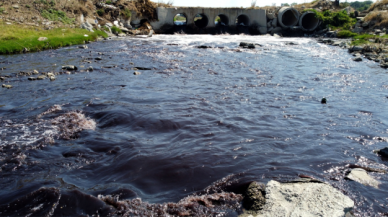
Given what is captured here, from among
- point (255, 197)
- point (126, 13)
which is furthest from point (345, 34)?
point (255, 197)

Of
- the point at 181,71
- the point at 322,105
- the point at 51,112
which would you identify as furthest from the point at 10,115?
the point at 322,105

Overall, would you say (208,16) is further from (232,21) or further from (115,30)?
(115,30)

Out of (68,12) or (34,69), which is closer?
(34,69)

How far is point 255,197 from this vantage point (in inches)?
183

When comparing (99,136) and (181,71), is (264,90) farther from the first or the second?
(99,136)

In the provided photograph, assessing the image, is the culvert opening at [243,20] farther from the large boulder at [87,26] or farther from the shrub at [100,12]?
the large boulder at [87,26]

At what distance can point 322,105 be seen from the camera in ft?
33.7

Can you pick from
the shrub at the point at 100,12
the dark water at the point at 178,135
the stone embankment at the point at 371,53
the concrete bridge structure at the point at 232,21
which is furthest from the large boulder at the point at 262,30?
the dark water at the point at 178,135

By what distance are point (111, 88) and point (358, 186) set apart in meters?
10.2

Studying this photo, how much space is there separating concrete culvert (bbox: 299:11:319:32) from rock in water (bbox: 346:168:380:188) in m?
41.4

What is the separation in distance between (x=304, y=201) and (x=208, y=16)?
4311 cm

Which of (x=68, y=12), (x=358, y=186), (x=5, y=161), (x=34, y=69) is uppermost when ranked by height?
(x=68, y=12)

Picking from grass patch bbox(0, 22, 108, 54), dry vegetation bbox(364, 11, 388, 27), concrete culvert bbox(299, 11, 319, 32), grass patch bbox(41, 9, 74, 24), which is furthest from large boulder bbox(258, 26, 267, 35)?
grass patch bbox(41, 9, 74, 24)

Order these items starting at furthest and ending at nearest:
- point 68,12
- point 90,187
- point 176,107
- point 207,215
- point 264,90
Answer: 1. point 68,12
2. point 264,90
3. point 176,107
4. point 90,187
5. point 207,215
